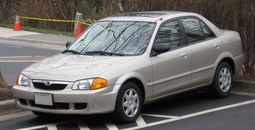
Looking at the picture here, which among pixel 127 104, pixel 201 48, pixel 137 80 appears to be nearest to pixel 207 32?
pixel 201 48

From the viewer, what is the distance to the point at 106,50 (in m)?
8.21

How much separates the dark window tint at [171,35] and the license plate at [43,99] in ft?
6.08

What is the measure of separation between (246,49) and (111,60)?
3.74 meters

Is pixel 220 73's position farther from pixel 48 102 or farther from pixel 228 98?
pixel 48 102

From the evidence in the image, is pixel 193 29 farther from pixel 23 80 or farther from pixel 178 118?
pixel 23 80

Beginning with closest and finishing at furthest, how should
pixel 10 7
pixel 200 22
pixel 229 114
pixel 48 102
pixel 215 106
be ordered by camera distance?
pixel 48 102 → pixel 229 114 → pixel 215 106 → pixel 200 22 → pixel 10 7

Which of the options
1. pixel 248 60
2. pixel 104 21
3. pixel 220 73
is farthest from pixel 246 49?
pixel 104 21

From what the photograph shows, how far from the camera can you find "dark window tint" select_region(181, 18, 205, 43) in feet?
29.3

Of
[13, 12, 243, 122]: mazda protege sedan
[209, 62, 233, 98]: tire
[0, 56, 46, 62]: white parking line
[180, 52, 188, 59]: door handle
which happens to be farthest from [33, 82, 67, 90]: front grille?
[0, 56, 46, 62]: white parking line

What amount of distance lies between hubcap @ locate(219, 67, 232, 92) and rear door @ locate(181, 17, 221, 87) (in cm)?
26

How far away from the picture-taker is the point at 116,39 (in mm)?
8398

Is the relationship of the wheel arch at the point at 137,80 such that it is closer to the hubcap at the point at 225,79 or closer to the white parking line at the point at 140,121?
the white parking line at the point at 140,121

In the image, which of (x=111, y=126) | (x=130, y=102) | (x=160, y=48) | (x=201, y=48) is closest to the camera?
(x=111, y=126)

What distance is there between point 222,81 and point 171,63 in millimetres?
1369
